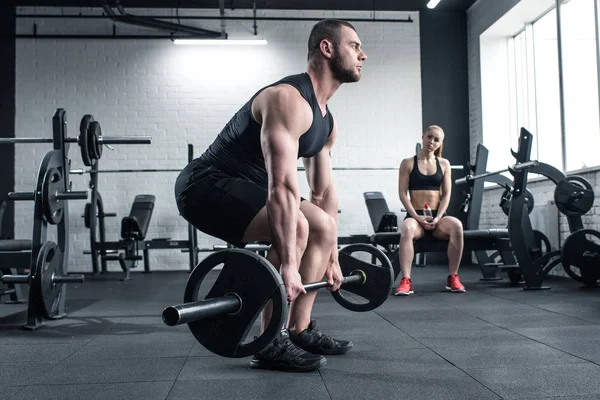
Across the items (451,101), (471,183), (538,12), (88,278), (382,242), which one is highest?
(538,12)

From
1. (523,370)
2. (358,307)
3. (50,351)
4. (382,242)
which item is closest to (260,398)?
(523,370)

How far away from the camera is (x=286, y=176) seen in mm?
1617

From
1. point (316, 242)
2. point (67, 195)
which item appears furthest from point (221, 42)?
point (316, 242)

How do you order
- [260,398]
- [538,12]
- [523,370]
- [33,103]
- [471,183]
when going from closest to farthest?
1. [260,398]
2. [523,370]
3. [471,183]
4. [538,12]
5. [33,103]

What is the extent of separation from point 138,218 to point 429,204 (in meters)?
3.38

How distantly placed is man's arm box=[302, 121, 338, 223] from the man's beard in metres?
0.22

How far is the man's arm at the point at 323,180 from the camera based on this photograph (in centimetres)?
208

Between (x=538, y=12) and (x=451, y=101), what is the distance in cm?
154

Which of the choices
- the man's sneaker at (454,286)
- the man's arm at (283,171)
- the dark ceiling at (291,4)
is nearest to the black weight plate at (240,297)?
the man's arm at (283,171)

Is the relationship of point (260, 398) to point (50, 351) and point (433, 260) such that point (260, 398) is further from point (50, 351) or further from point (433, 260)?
point (433, 260)

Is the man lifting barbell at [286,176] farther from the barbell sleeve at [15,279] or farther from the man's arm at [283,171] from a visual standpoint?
the barbell sleeve at [15,279]

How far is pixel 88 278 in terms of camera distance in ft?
19.9

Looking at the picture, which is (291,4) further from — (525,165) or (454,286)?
(454,286)

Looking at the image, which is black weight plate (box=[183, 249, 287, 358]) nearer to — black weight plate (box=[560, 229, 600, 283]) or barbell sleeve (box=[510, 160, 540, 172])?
barbell sleeve (box=[510, 160, 540, 172])
